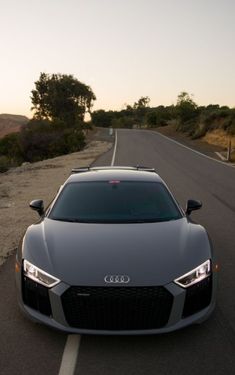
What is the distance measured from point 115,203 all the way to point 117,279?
178 centimetres

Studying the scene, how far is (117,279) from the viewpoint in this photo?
4.12 meters

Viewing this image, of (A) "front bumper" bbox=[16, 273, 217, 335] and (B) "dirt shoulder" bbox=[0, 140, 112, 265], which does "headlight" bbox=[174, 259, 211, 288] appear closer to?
(A) "front bumper" bbox=[16, 273, 217, 335]

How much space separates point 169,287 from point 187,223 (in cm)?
144

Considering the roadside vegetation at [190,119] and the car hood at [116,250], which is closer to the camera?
the car hood at [116,250]

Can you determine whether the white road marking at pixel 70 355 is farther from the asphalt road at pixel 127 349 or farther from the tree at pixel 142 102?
the tree at pixel 142 102

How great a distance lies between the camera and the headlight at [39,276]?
13.8ft

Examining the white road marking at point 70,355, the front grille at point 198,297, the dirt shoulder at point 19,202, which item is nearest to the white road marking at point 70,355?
the white road marking at point 70,355

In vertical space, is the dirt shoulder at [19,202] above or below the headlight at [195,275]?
below

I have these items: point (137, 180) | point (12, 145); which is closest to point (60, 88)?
point (12, 145)

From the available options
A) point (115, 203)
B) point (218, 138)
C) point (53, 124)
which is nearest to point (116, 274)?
point (115, 203)

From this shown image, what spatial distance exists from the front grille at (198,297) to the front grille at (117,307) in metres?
0.19

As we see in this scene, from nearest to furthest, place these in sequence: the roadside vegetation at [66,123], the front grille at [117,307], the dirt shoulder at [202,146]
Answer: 1. the front grille at [117,307]
2. the dirt shoulder at [202,146]
3. the roadside vegetation at [66,123]

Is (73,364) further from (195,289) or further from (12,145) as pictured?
(12,145)

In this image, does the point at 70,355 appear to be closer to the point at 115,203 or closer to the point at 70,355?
the point at 70,355
